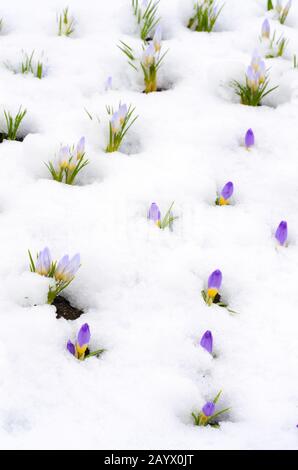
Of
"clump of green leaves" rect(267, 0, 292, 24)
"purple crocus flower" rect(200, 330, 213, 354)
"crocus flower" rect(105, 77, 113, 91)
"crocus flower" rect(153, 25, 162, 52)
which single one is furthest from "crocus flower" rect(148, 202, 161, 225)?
"clump of green leaves" rect(267, 0, 292, 24)

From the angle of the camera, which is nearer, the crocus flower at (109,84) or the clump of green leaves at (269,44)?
the crocus flower at (109,84)

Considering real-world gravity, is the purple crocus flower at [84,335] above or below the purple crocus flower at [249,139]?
below

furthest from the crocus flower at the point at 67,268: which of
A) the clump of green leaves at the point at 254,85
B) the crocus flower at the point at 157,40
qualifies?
the crocus flower at the point at 157,40

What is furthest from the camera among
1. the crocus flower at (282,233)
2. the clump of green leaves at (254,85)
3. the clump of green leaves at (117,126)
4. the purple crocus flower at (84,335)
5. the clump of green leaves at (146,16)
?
the clump of green leaves at (146,16)

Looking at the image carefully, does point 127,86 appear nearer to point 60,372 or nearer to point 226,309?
point 226,309

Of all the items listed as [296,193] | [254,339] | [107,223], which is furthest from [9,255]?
[296,193]

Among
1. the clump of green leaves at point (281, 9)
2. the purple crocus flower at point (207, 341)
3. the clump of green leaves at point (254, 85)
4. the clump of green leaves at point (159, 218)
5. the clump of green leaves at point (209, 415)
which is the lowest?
the clump of green leaves at point (209, 415)

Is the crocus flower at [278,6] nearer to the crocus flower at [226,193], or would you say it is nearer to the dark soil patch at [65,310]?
the crocus flower at [226,193]
